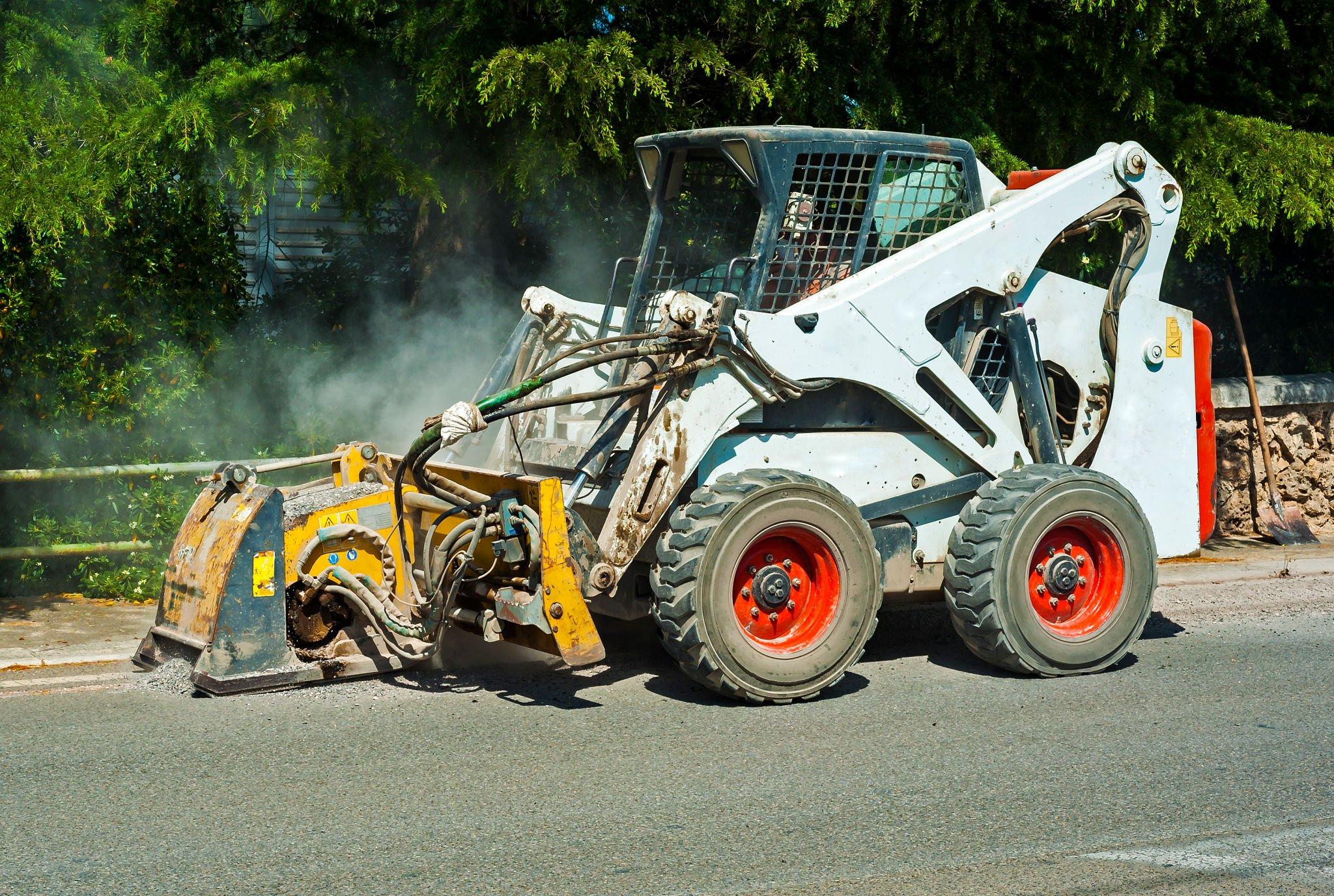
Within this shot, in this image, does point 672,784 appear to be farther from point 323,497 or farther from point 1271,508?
point 1271,508

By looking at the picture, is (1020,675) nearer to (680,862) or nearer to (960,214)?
(960,214)

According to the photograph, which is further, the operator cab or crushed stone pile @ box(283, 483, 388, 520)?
the operator cab

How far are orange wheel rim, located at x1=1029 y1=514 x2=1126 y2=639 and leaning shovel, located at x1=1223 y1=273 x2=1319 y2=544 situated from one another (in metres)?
4.55

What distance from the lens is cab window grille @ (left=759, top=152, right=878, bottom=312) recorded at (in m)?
6.64

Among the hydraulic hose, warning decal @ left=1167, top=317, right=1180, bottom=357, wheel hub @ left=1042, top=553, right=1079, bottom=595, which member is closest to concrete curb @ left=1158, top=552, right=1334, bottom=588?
warning decal @ left=1167, top=317, right=1180, bottom=357

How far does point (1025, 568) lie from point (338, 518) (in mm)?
3152

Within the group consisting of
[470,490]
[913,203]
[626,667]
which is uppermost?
[913,203]

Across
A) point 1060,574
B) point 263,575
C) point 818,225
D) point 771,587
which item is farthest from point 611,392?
point 1060,574

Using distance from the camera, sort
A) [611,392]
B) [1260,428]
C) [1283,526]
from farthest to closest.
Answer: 1. [1283,526]
2. [1260,428]
3. [611,392]

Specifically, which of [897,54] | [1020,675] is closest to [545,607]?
[1020,675]

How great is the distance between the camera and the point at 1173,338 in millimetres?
7316

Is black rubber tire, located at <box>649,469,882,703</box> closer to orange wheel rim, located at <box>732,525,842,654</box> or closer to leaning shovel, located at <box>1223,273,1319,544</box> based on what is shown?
orange wheel rim, located at <box>732,525,842,654</box>

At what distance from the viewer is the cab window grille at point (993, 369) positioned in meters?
7.05

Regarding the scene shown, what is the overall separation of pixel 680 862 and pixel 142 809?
5.98 ft
